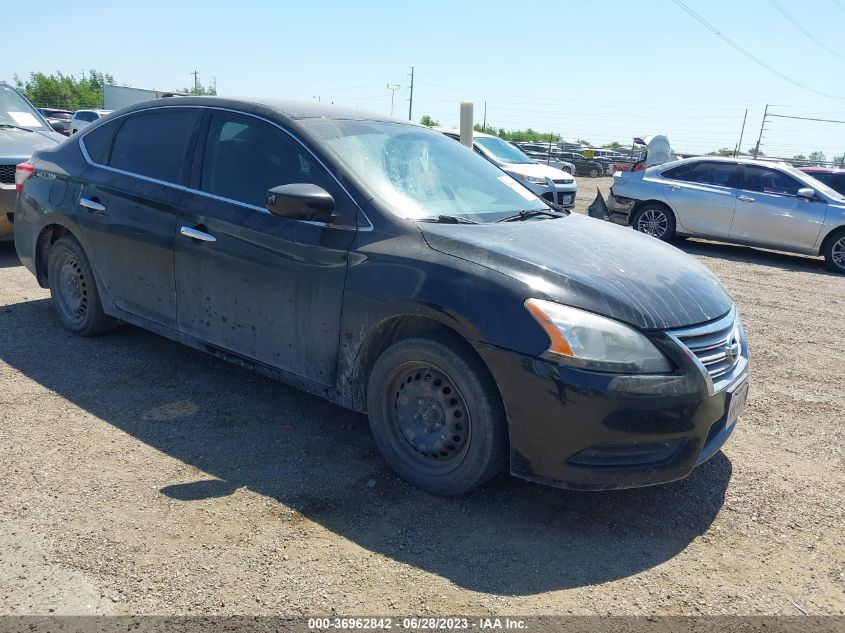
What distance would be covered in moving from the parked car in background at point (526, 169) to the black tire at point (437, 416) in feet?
34.3

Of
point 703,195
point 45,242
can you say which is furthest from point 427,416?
point 703,195

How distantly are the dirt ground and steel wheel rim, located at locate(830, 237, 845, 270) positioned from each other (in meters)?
7.16

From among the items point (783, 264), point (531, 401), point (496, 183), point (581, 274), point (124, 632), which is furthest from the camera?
point (783, 264)

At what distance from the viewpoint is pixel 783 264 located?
11336 mm

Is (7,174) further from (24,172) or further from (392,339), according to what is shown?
(392,339)

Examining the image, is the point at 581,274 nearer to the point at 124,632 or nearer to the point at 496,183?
the point at 496,183

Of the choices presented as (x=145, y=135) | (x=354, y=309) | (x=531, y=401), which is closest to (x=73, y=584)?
(x=354, y=309)

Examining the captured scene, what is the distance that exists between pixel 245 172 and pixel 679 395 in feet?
8.64

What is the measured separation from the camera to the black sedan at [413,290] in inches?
118

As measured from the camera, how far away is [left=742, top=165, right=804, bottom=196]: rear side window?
11.3 m

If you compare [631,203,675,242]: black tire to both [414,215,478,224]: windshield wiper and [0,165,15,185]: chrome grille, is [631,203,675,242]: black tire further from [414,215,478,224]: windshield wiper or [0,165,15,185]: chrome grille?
[0,165,15,185]: chrome grille

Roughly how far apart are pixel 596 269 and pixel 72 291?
154 inches

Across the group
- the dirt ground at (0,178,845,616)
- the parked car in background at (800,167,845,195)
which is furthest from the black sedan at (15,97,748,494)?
the parked car in background at (800,167,845,195)

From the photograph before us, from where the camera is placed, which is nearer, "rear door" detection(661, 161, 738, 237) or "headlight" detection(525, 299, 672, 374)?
"headlight" detection(525, 299, 672, 374)
